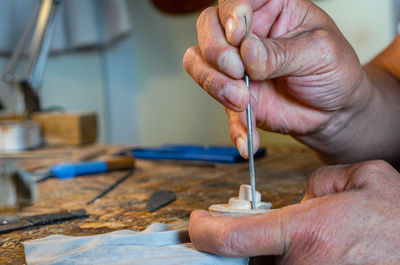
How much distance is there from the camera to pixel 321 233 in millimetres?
445

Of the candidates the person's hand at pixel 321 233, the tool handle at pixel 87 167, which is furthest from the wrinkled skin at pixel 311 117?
the tool handle at pixel 87 167

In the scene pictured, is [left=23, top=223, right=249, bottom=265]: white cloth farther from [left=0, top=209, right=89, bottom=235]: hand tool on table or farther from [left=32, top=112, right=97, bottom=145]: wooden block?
[left=32, top=112, right=97, bottom=145]: wooden block

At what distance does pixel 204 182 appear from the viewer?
93 centimetres

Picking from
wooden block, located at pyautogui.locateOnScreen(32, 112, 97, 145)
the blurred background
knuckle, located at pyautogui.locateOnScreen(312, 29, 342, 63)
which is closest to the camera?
knuckle, located at pyautogui.locateOnScreen(312, 29, 342, 63)

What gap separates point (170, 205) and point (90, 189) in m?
0.26

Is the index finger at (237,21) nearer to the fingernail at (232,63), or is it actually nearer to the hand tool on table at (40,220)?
the fingernail at (232,63)

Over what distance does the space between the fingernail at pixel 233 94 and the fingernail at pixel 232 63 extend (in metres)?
0.02

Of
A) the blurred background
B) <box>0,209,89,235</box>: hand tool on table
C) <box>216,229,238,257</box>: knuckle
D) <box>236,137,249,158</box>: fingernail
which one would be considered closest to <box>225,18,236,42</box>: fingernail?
<box>236,137,249,158</box>: fingernail

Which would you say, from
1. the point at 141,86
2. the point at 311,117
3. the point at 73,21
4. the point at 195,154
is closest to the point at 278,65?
the point at 311,117

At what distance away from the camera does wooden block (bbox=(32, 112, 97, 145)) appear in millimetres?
1822

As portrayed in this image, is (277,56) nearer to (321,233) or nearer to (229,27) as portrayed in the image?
(229,27)

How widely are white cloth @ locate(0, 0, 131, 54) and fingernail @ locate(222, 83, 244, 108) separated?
192 cm

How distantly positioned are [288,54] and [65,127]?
1438 millimetres

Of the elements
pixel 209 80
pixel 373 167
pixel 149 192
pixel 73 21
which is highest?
pixel 73 21
